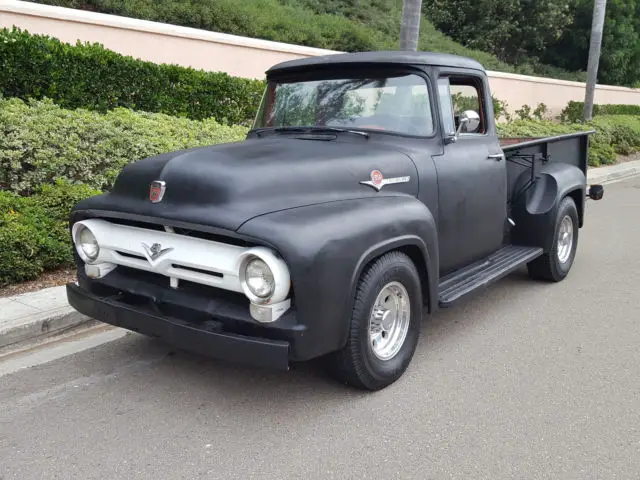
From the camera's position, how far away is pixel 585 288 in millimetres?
6020

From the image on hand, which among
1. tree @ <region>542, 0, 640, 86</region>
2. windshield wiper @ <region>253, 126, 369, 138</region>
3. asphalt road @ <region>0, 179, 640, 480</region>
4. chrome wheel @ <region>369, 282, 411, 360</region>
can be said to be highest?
tree @ <region>542, 0, 640, 86</region>

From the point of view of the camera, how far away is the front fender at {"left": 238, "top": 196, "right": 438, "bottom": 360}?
3.07 m

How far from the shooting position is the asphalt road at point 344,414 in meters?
3.06

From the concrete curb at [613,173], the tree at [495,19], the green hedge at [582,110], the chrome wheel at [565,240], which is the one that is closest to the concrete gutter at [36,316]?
the chrome wheel at [565,240]

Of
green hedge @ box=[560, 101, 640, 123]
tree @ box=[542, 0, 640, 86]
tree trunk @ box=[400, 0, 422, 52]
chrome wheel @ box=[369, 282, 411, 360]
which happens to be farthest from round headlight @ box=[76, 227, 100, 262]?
tree @ box=[542, 0, 640, 86]

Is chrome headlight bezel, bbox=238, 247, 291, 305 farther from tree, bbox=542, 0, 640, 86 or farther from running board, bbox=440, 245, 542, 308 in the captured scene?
tree, bbox=542, 0, 640, 86

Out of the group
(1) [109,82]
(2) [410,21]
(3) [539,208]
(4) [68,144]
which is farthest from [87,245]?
(2) [410,21]

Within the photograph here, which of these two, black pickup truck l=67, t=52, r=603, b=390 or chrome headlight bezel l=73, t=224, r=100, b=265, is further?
chrome headlight bezel l=73, t=224, r=100, b=265

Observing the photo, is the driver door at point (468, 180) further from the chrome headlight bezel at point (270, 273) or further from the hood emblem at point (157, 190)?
the hood emblem at point (157, 190)

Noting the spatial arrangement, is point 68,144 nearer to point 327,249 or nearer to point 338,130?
point 338,130

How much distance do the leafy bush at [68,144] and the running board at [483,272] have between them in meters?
3.93

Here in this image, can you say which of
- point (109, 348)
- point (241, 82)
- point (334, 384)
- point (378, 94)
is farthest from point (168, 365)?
point (241, 82)

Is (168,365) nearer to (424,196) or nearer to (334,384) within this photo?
(334,384)

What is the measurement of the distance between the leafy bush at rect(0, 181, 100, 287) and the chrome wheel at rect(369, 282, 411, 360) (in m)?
3.17
